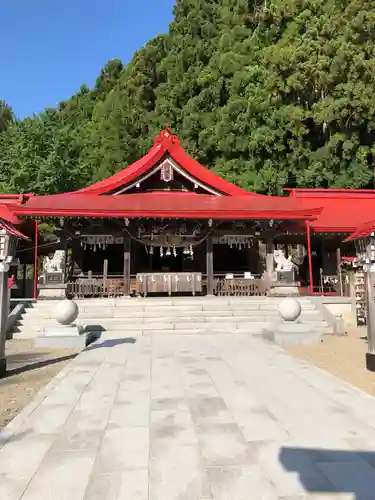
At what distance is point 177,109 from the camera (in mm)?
38312

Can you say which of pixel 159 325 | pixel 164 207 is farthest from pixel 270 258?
pixel 159 325

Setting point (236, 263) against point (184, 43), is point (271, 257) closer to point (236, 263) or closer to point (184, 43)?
point (236, 263)

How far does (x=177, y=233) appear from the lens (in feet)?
54.2

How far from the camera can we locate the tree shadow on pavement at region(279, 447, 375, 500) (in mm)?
2744

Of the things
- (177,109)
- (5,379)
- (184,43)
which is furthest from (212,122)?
(5,379)

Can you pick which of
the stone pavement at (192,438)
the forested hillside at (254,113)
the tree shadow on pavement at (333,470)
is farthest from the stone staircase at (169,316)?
the forested hillside at (254,113)

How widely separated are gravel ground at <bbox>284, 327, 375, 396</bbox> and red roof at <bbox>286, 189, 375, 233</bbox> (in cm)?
916

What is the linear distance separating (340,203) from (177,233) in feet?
36.4

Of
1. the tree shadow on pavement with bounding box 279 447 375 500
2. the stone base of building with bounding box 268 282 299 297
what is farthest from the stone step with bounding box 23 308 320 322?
the tree shadow on pavement with bounding box 279 447 375 500

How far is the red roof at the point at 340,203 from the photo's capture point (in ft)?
63.0

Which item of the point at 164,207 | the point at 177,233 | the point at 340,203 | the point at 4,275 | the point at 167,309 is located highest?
the point at 340,203

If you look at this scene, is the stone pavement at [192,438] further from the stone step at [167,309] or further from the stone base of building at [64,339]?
the stone step at [167,309]

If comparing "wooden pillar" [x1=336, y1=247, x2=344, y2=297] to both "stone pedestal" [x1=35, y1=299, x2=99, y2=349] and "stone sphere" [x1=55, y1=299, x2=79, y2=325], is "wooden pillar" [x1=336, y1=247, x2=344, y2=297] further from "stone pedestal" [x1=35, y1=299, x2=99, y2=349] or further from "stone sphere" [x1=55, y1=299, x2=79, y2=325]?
"stone sphere" [x1=55, y1=299, x2=79, y2=325]

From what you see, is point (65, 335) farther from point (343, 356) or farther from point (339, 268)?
point (339, 268)
